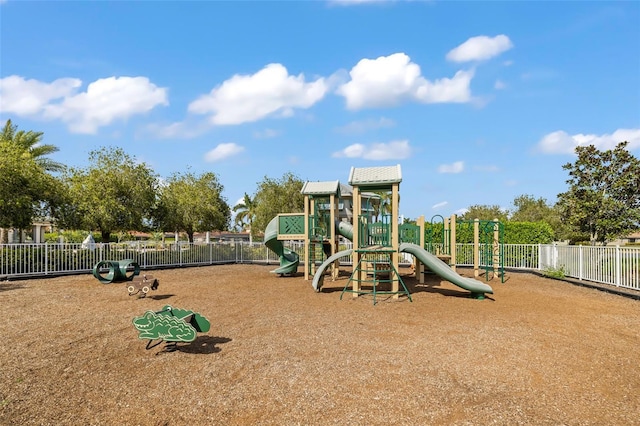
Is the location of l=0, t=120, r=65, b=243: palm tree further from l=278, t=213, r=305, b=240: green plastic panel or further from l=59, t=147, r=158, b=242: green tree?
l=278, t=213, r=305, b=240: green plastic panel

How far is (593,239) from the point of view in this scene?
70.8 ft

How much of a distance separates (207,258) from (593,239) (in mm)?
22388

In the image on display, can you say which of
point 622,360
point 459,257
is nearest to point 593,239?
point 459,257

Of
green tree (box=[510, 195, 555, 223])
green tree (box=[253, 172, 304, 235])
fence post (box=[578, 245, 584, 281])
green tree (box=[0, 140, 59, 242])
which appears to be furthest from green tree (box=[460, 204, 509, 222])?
green tree (box=[0, 140, 59, 242])

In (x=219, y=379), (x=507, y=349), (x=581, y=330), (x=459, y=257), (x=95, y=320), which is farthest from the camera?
(x=459, y=257)

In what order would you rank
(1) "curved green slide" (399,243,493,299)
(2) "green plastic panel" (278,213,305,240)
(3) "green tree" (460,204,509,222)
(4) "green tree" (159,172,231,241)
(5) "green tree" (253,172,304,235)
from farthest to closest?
(3) "green tree" (460,204,509,222)
(5) "green tree" (253,172,304,235)
(4) "green tree" (159,172,231,241)
(2) "green plastic panel" (278,213,305,240)
(1) "curved green slide" (399,243,493,299)

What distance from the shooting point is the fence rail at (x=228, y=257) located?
12070mm

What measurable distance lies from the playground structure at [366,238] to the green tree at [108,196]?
10.5 m

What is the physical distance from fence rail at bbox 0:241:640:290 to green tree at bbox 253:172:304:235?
471 inches

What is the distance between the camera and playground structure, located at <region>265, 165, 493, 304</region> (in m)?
10.5

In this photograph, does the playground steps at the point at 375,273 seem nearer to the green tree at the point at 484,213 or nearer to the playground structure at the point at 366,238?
the playground structure at the point at 366,238

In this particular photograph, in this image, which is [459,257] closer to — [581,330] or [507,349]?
[581,330]

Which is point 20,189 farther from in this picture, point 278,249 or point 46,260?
point 278,249

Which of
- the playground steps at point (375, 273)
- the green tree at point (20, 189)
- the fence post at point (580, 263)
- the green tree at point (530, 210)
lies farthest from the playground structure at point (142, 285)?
the green tree at point (530, 210)
